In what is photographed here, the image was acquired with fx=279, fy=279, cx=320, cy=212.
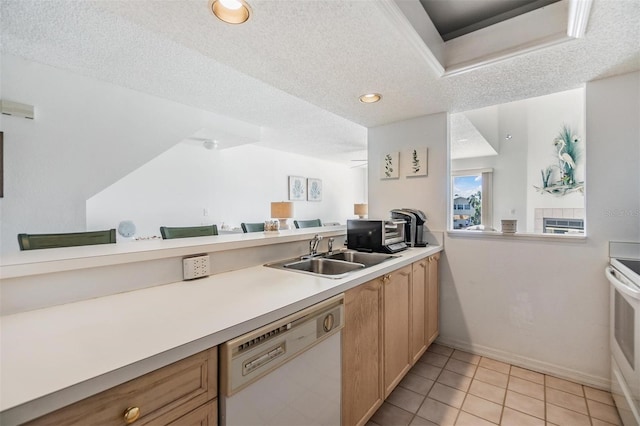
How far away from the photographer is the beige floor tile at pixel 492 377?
6.22ft

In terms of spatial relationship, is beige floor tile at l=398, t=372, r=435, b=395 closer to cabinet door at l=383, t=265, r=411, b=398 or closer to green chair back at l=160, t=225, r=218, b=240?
cabinet door at l=383, t=265, r=411, b=398

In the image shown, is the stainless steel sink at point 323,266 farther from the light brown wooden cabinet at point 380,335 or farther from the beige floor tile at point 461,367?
the beige floor tile at point 461,367

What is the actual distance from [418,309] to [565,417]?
0.93m

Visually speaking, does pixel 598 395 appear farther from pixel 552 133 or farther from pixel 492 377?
pixel 552 133

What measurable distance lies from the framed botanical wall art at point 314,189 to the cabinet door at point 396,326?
15.7 ft

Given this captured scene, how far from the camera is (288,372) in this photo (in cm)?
96

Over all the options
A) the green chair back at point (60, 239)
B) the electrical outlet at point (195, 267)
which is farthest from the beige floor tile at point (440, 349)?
the green chair back at point (60, 239)

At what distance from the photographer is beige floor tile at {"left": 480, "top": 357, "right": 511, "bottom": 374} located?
206 centimetres

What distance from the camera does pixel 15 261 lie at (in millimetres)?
926

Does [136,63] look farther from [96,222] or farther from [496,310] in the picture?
[496,310]

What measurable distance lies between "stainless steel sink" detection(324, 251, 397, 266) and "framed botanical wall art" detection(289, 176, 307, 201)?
159 inches

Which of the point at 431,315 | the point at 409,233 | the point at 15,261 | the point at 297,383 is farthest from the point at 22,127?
the point at 431,315

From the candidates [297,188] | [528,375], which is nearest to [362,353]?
[528,375]

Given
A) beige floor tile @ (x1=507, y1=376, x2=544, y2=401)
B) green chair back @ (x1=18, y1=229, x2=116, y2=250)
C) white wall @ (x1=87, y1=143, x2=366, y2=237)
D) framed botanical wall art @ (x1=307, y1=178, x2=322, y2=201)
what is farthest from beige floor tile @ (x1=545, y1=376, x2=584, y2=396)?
framed botanical wall art @ (x1=307, y1=178, x2=322, y2=201)
